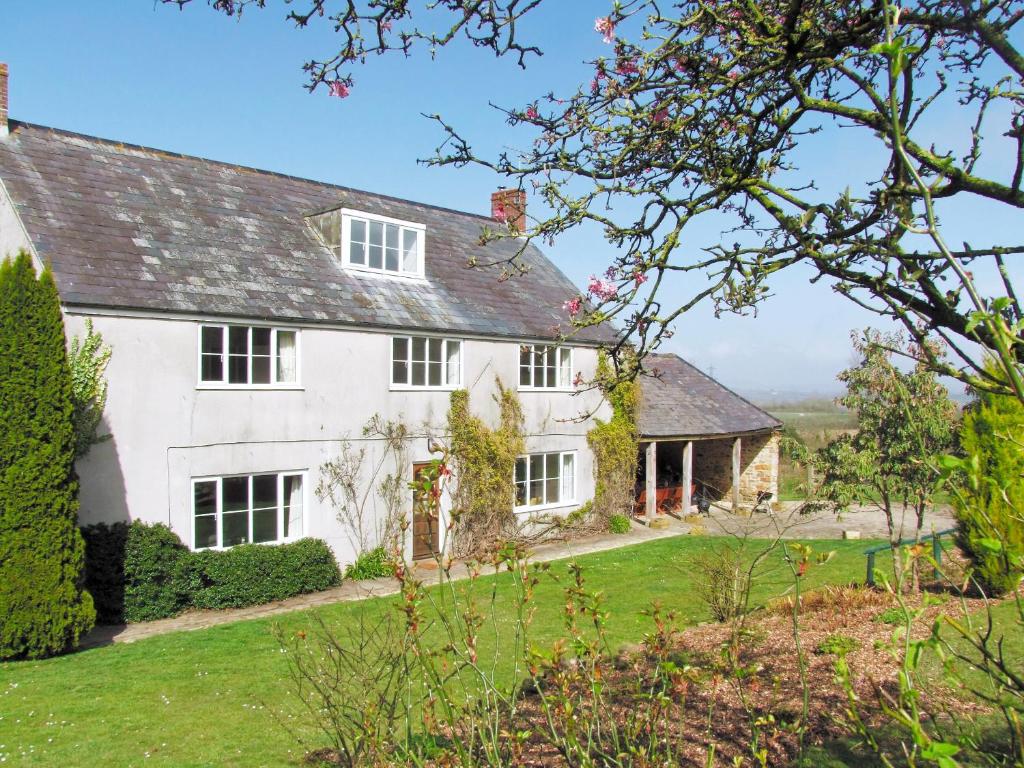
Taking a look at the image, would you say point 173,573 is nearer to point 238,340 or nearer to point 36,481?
point 36,481

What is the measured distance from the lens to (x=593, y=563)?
58.1ft

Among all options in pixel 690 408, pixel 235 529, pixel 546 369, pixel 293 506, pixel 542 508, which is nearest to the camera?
pixel 235 529

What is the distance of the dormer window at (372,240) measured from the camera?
1784cm

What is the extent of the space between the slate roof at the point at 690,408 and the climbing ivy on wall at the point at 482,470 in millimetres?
5278

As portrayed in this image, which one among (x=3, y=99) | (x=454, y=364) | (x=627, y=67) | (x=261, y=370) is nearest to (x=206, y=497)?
(x=261, y=370)

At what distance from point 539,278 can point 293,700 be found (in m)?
16.2

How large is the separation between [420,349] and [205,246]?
499 cm

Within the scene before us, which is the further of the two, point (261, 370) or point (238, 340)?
point (261, 370)

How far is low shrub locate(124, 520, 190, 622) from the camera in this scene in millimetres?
12859

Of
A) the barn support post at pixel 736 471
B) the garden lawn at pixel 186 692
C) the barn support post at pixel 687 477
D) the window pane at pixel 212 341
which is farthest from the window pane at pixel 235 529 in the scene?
the barn support post at pixel 736 471

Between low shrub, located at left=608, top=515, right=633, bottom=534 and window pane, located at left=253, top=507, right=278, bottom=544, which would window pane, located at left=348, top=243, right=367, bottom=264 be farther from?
low shrub, located at left=608, top=515, right=633, bottom=534

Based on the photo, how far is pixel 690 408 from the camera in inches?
1004

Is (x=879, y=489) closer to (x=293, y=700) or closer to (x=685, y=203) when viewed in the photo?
(x=685, y=203)

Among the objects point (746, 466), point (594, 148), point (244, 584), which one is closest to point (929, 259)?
point (594, 148)
